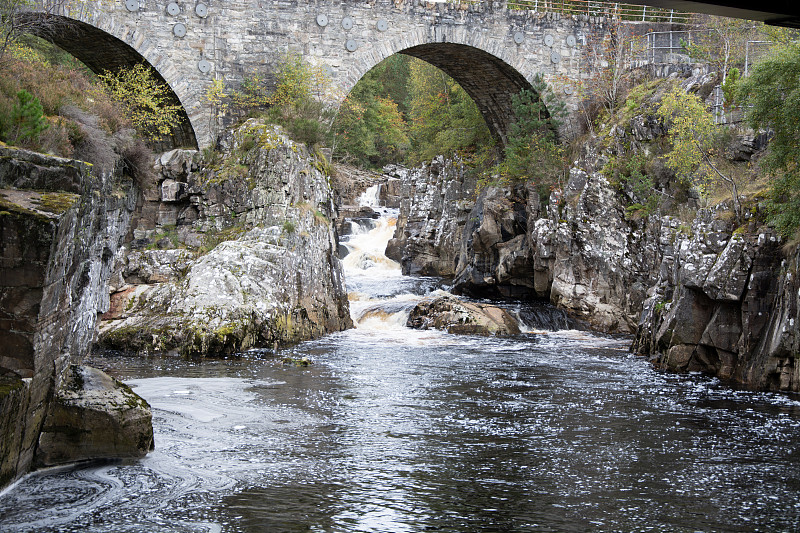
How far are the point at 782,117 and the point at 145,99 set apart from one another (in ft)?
52.3

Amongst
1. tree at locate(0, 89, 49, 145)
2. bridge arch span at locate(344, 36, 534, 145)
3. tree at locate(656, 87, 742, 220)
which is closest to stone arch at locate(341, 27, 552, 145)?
bridge arch span at locate(344, 36, 534, 145)

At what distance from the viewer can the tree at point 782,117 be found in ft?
41.7

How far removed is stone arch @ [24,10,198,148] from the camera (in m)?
20.9

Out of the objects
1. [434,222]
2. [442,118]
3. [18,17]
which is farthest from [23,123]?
[442,118]

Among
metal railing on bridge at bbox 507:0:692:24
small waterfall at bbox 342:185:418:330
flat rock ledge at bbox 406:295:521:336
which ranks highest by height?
metal railing on bridge at bbox 507:0:692:24

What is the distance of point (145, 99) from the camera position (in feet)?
69.3

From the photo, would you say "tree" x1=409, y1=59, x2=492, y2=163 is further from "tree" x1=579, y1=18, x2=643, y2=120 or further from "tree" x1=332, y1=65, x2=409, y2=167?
"tree" x1=579, y1=18, x2=643, y2=120

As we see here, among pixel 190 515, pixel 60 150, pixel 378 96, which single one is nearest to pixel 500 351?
pixel 60 150

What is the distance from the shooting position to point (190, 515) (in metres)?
7.11

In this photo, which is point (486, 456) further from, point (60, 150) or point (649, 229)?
point (649, 229)

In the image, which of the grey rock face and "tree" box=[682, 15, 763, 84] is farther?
the grey rock face

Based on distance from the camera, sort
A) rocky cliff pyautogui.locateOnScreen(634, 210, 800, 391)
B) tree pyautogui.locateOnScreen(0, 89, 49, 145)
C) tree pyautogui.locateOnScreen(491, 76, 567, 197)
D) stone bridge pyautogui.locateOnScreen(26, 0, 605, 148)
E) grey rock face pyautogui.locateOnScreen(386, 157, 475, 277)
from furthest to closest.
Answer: grey rock face pyautogui.locateOnScreen(386, 157, 475, 277), tree pyautogui.locateOnScreen(491, 76, 567, 197), stone bridge pyautogui.locateOnScreen(26, 0, 605, 148), rocky cliff pyautogui.locateOnScreen(634, 210, 800, 391), tree pyautogui.locateOnScreen(0, 89, 49, 145)

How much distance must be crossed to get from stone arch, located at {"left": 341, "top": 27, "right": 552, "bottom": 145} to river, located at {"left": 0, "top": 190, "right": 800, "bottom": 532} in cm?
1226

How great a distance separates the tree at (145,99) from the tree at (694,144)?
1344cm
